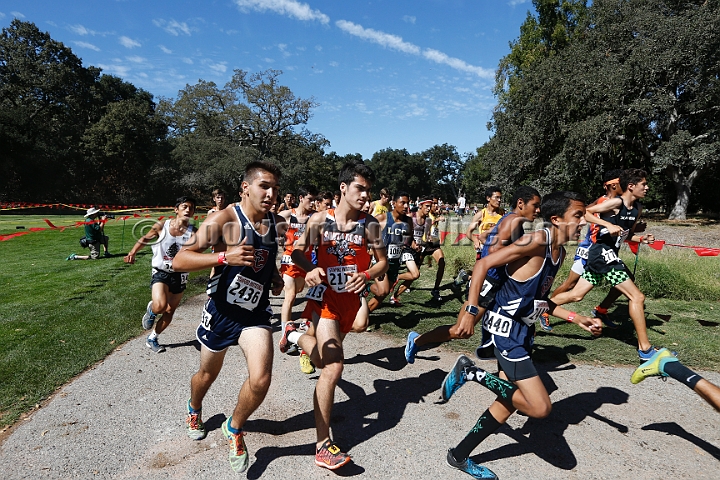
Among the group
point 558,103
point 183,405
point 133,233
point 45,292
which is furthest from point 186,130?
point 183,405

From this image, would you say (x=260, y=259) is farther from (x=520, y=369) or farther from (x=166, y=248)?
(x=166, y=248)

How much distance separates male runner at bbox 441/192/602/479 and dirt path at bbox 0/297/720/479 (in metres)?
0.43

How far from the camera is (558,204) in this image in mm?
3658

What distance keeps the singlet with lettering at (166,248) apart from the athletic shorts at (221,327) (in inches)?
96.1

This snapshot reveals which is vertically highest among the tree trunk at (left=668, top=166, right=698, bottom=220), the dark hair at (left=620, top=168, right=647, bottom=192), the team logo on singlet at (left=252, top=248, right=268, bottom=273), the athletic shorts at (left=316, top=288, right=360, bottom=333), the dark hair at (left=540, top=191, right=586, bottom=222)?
the tree trunk at (left=668, top=166, right=698, bottom=220)

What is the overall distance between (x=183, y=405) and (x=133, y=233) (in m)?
18.1

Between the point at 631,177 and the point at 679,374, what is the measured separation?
3410 millimetres

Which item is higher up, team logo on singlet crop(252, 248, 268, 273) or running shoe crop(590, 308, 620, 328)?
team logo on singlet crop(252, 248, 268, 273)

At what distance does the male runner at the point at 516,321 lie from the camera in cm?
306

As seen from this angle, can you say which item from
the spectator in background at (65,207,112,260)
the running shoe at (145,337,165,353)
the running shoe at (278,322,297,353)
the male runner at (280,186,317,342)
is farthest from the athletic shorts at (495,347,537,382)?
the spectator in background at (65,207,112,260)

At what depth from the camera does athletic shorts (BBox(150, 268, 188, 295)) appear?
5.50 meters

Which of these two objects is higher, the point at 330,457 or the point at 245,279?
the point at 245,279

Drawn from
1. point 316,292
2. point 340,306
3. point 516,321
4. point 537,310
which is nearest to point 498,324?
point 516,321

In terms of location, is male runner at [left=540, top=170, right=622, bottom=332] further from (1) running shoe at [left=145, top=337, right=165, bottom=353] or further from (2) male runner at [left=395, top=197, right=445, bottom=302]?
(1) running shoe at [left=145, top=337, right=165, bottom=353]
